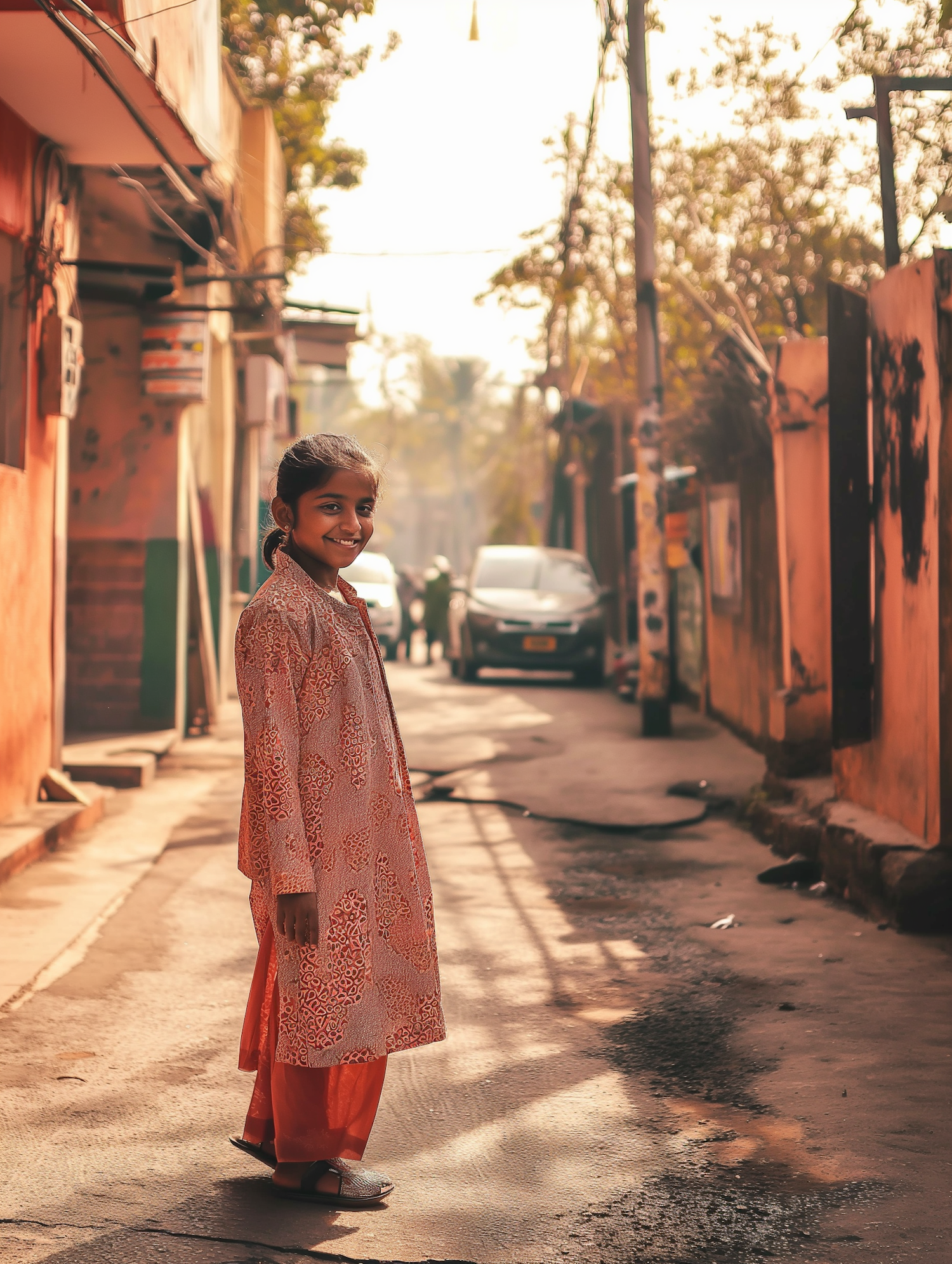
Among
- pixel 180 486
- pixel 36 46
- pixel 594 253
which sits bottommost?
pixel 180 486

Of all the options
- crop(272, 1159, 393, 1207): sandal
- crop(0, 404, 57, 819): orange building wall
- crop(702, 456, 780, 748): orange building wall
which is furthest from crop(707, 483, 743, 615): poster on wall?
crop(272, 1159, 393, 1207): sandal

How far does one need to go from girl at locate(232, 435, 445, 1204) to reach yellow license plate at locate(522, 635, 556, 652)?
14.5m

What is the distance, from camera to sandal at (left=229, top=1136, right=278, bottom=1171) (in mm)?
3260

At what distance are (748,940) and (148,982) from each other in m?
2.28

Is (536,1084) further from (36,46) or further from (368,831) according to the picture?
(36,46)

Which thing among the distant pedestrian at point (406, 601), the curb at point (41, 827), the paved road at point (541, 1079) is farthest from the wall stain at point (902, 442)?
the distant pedestrian at point (406, 601)

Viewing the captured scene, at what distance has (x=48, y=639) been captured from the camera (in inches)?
333

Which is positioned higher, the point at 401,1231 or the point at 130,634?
the point at 130,634

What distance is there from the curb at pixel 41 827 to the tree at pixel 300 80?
369 inches

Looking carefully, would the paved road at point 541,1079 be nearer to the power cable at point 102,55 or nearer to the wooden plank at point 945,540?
the wooden plank at point 945,540

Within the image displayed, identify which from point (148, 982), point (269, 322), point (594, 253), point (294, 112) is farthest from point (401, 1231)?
point (594, 253)

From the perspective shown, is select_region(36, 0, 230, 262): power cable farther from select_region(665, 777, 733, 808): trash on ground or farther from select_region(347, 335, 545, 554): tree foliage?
select_region(347, 335, 545, 554): tree foliage

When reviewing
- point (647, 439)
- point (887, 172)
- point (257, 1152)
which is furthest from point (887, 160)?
point (647, 439)

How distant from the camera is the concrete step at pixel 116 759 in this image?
989 cm
